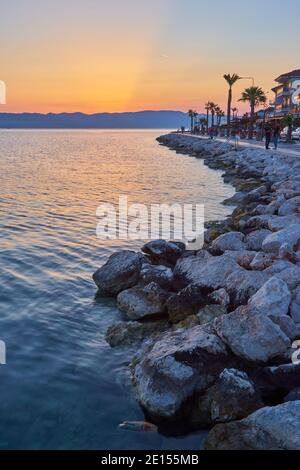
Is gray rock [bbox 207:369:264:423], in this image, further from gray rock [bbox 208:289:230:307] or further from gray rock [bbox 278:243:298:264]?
gray rock [bbox 278:243:298:264]

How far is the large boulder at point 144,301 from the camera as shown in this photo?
9391mm

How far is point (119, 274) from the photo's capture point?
1088 cm

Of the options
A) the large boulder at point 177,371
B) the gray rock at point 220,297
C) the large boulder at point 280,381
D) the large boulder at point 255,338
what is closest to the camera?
the large boulder at point 177,371

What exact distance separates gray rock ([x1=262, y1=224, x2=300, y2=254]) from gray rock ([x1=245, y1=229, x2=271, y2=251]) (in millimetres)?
694

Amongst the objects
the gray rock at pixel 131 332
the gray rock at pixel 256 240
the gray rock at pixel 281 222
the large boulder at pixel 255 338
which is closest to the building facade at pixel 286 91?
the gray rock at pixel 281 222

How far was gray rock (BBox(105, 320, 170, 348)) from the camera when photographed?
863 centimetres

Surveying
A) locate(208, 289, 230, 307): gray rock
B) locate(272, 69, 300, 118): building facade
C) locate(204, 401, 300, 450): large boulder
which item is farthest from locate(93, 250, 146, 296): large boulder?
locate(272, 69, 300, 118): building facade

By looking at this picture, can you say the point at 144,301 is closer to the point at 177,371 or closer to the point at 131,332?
the point at 131,332

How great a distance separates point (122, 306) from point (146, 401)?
11.5 ft

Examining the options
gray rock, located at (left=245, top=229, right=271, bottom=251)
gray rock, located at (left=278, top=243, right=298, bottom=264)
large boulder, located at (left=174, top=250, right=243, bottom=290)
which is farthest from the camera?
gray rock, located at (left=245, top=229, right=271, bottom=251)

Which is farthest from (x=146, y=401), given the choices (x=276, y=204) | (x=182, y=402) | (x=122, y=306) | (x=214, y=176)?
(x=214, y=176)

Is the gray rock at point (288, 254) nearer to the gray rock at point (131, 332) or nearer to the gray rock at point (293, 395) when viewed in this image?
the gray rock at point (131, 332)

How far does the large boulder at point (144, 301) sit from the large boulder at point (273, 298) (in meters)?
2.08

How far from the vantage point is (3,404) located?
681cm
